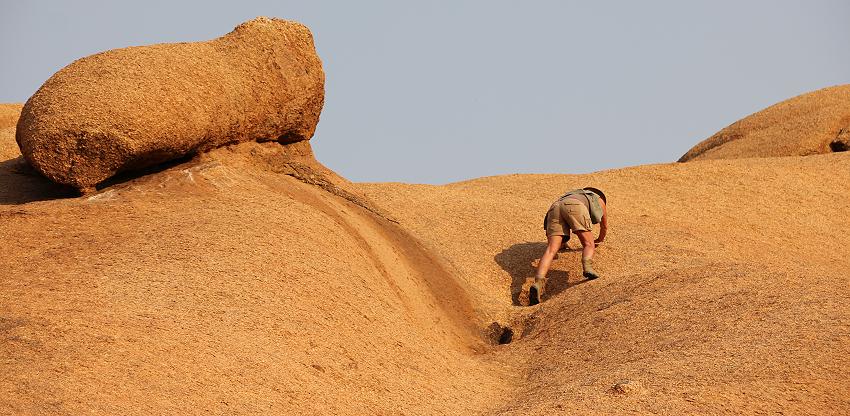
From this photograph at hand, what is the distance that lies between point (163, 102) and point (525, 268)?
405 cm

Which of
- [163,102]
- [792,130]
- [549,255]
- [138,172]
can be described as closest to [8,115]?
[138,172]

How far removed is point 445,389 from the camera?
6516 mm

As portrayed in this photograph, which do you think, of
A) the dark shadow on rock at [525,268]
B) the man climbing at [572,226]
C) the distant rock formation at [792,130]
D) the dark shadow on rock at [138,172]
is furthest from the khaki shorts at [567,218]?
the distant rock formation at [792,130]

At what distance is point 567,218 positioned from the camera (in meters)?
9.75

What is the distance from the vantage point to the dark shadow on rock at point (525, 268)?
967cm

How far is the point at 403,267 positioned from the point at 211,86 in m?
2.30

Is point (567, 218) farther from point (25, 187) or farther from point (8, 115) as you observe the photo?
point (8, 115)

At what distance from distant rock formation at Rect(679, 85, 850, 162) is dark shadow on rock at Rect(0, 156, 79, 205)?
12529mm

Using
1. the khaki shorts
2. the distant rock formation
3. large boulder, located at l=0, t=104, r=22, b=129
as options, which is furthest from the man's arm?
the distant rock formation

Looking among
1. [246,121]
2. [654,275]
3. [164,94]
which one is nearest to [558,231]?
[654,275]

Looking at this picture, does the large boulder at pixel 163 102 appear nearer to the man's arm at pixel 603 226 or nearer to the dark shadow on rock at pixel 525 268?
the dark shadow on rock at pixel 525 268

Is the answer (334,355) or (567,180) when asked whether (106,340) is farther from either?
(567,180)

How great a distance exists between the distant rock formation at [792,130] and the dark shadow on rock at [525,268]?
8.10 metres

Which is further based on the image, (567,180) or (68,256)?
(567,180)
